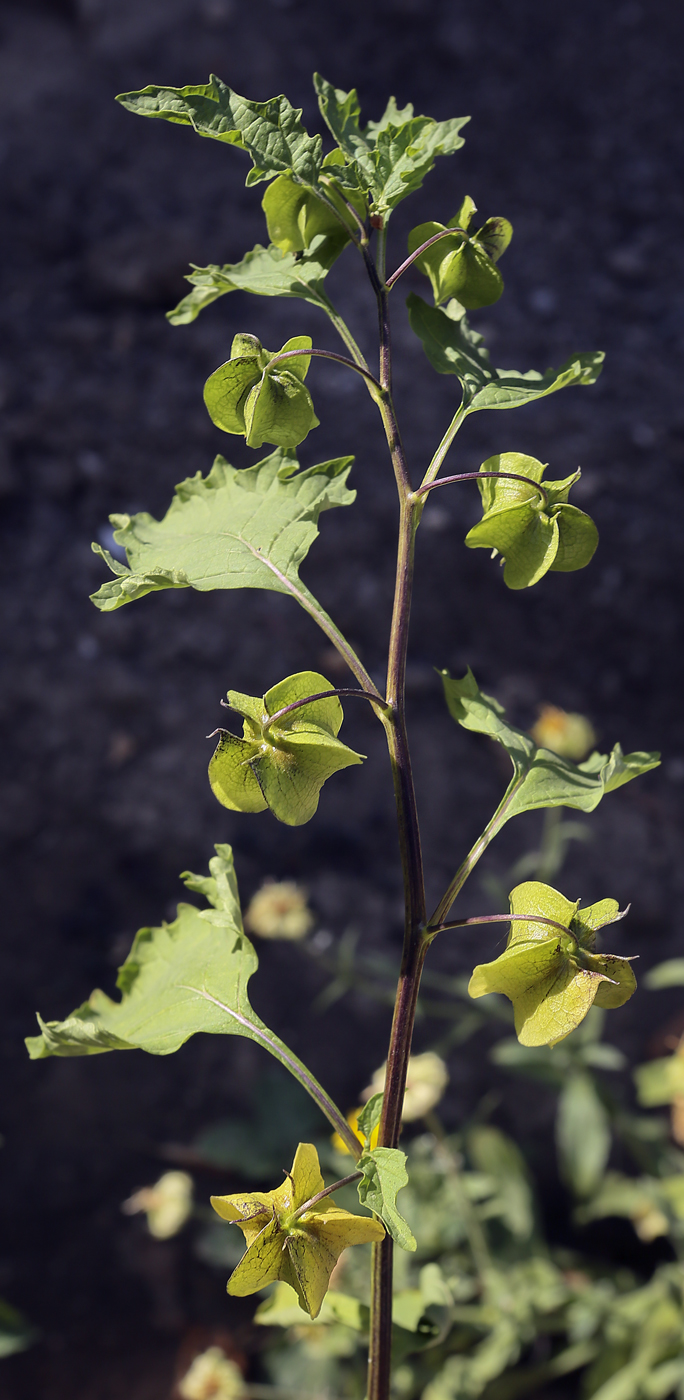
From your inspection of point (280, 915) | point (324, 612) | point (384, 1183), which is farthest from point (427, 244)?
point (280, 915)

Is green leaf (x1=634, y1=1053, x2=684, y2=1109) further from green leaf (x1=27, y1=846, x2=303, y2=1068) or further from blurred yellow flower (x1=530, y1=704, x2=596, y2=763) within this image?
green leaf (x1=27, y1=846, x2=303, y2=1068)

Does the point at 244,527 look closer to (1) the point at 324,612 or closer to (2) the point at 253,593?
(1) the point at 324,612

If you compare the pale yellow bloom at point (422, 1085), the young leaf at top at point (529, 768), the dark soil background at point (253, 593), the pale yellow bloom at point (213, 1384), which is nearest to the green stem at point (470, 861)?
the young leaf at top at point (529, 768)

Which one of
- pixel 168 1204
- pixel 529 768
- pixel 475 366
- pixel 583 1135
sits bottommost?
pixel 583 1135

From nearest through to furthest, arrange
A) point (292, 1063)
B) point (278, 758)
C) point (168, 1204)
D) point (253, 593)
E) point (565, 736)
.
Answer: point (278, 758) < point (292, 1063) < point (168, 1204) < point (565, 736) < point (253, 593)

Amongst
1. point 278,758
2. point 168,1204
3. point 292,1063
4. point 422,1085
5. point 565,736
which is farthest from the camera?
point 565,736

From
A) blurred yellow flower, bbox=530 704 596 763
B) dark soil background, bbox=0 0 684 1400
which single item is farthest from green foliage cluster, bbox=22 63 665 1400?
dark soil background, bbox=0 0 684 1400
